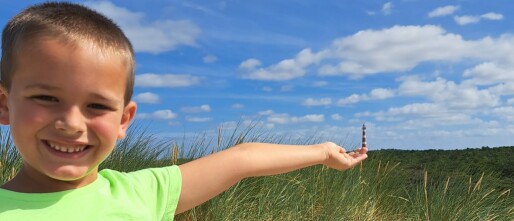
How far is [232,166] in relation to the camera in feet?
6.44

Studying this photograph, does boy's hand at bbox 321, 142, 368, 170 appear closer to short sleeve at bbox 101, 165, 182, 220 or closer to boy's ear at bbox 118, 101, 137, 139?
short sleeve at bbox 101, 165, 182, 220

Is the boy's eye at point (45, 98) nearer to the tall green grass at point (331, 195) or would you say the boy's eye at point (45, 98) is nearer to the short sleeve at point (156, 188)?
the short sleeve at point (156, 188)

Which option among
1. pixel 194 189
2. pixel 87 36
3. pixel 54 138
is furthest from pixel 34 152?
pixel 194 189

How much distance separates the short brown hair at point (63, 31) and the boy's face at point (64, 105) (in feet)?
0.09

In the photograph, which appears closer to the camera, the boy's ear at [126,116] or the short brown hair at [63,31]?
the short brown hair at [63,31]

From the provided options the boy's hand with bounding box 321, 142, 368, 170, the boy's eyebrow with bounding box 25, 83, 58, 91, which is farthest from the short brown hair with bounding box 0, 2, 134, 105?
the boy's hand with bounding box 321, 142, 368, 170

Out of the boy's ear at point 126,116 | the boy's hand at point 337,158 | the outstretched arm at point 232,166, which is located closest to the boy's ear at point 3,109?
the boy's ear at point 126,116

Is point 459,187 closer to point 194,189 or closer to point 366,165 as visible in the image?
point 366,165

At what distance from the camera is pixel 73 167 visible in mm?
1529

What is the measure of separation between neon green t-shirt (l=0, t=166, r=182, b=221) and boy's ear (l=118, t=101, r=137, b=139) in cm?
14

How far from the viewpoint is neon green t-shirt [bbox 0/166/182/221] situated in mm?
1530

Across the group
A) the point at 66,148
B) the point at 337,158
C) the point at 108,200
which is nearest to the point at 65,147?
the point at 66,148

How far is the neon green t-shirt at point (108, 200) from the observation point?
5.02 ft

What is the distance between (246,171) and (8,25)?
840 millimetres
